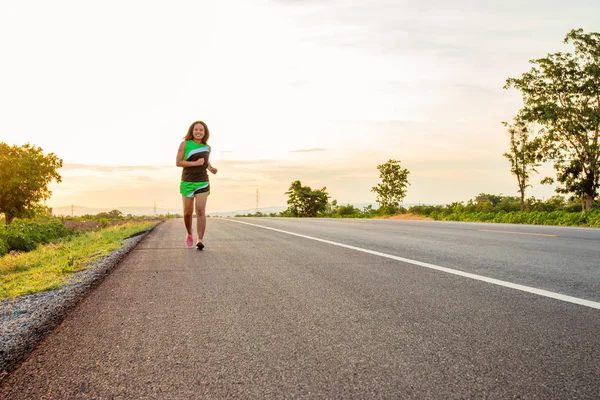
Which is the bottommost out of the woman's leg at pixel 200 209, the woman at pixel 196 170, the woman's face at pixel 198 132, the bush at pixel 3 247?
the bush at pixel 3 247

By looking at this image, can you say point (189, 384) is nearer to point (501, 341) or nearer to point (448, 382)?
point (448, 382)

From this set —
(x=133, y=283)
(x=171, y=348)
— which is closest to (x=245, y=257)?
(x=133, y=283)

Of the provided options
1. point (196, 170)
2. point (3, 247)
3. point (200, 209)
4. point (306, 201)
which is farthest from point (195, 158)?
point (306, 201)

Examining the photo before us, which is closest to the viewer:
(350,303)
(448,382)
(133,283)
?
(448,382)

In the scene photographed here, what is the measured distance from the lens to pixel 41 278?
5992mm

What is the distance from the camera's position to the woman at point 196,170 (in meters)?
8.52

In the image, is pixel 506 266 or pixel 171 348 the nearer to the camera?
pixel 171 348

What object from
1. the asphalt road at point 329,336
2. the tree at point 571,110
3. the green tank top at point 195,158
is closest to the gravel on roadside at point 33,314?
the asphalt road at point 329,336

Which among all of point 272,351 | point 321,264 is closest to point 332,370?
point 272,351

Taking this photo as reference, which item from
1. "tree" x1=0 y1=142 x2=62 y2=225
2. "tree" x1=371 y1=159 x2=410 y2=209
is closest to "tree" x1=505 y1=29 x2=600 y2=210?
"tree" x1=371 y1=159 x2=410 y2=209

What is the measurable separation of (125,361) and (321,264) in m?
3.98

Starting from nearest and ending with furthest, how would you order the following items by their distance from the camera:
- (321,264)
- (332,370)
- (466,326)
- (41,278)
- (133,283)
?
1. (332,370)
2. (466,326)
3. (133,283)
4. (41,278)
5. (321,264)

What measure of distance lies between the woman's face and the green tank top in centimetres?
13

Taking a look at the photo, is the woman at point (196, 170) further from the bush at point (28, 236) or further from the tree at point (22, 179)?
the tree at point (22, 179)
